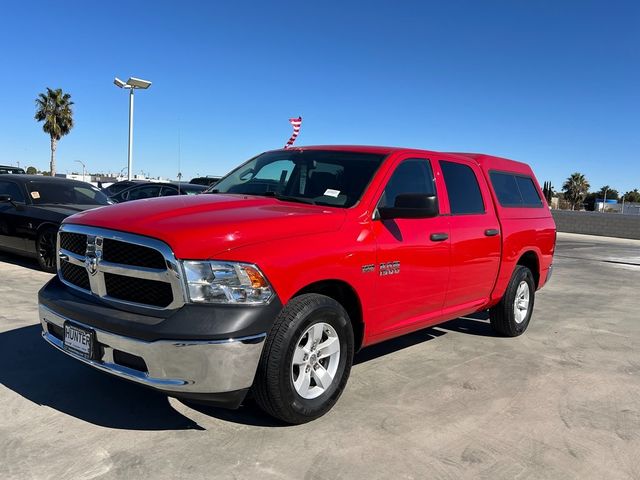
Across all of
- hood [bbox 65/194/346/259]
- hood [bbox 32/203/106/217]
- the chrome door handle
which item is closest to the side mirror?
hood [bbox 65/194/346/259]

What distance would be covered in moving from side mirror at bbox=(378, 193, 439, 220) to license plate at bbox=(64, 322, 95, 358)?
219 centimetres

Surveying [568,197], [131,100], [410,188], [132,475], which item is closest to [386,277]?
[410,188]

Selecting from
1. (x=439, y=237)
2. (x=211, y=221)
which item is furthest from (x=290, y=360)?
(x=439, y=237)

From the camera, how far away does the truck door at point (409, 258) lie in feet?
13.5

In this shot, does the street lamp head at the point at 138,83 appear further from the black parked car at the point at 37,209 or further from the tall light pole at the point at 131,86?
the black parked car at the point at 37,209

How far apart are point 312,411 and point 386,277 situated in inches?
43.9

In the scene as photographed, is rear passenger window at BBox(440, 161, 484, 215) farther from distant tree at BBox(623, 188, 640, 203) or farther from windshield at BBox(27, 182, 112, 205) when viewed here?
distant tree at BBox(623, 188, 640, 203)

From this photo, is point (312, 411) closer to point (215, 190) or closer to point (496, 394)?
point (496, 394)

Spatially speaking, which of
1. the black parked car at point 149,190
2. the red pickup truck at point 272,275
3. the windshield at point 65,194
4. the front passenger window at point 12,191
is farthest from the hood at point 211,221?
the black parked car at point 149,190

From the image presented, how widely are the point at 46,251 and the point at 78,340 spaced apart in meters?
5.97

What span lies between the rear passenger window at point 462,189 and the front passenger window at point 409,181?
0.28 m

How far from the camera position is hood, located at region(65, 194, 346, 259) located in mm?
3170

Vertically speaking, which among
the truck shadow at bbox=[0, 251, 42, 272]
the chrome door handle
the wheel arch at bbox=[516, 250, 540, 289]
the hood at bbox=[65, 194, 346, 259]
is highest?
the hood at bbox=[65, 194, 346, 259]

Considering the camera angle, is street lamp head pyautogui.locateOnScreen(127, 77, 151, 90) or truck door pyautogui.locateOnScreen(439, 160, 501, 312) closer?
truck door pyautogui.locateOnScreen(439, 160, 501, 312)
